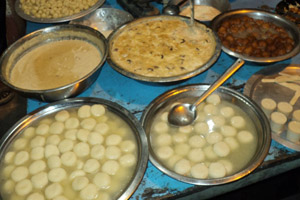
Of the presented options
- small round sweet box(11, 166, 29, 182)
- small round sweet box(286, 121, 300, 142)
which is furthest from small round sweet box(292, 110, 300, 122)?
small round sweet box(11, 166, 29, 182)

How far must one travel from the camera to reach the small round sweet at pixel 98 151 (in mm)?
1729

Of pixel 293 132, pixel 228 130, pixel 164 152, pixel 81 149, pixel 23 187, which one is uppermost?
pixel 293 132

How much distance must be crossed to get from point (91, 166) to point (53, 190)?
0.83 ft

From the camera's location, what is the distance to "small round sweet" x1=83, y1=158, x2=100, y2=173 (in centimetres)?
166

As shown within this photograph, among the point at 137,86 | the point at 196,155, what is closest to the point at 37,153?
the point at 137,86

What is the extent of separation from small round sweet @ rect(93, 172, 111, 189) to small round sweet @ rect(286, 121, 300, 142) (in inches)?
47.7

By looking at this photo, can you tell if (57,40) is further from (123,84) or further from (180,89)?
(180,89)

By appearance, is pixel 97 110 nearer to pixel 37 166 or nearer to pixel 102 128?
pixel 102 128

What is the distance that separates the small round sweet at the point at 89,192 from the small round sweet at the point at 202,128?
0.77 meters

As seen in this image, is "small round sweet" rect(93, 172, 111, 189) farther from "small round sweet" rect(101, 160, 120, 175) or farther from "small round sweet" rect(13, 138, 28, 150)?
"small round sweet" rect(13, 138, 28, 150)

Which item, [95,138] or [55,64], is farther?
[55,64]

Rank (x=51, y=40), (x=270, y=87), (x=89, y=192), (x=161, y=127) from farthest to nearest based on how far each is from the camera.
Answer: (x=51, y=40) < (x=270, y=87) < (x=161, y=127) < (x=89, y=192)

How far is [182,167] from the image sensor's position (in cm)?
163

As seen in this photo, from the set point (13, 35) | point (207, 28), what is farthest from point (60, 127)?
point (13, 35)
